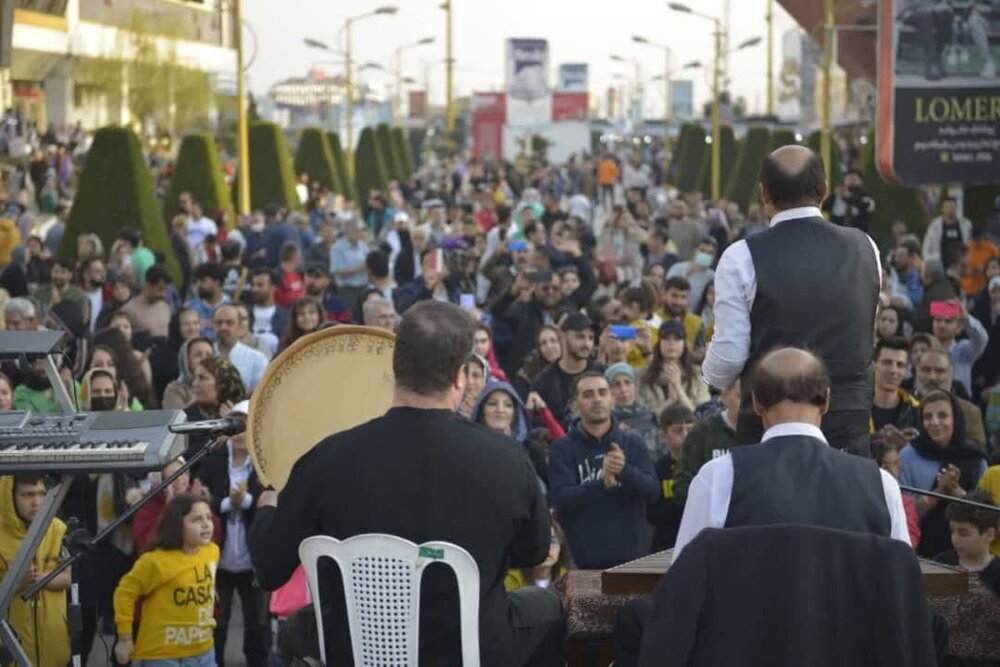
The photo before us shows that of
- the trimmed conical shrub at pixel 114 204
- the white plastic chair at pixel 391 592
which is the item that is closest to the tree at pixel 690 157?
the trimmed conical shrub at pixel 114 204

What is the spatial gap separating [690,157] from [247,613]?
143 ft

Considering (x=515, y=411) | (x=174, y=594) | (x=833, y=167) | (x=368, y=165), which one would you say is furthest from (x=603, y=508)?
(x=368, y=165)

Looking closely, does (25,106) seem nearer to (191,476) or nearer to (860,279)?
(191,476)

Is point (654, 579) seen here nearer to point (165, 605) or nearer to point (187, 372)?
point (165, 605)

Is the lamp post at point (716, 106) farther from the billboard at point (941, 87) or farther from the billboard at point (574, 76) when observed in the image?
the billboard at point (574, 76)

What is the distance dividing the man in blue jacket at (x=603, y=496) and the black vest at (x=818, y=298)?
284 cm

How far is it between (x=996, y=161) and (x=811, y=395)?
1407 cm

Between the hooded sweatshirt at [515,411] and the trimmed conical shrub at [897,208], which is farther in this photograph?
the trimmed conical shrub at [897,208]

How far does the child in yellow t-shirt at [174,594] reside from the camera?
28.2ft

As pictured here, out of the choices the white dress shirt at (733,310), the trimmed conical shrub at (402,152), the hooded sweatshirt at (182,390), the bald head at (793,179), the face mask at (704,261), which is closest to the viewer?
the white dress shirt at (733,310)

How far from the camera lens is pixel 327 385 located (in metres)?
6.48

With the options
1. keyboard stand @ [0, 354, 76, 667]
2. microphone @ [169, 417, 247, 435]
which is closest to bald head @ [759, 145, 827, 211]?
microphone @ [169, 417, 247, 435]

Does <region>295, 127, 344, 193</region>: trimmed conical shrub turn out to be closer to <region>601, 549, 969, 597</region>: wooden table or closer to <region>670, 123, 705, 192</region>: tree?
<region>670, 123, 705, 192</region>: tree

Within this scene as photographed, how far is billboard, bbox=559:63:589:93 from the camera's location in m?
116
